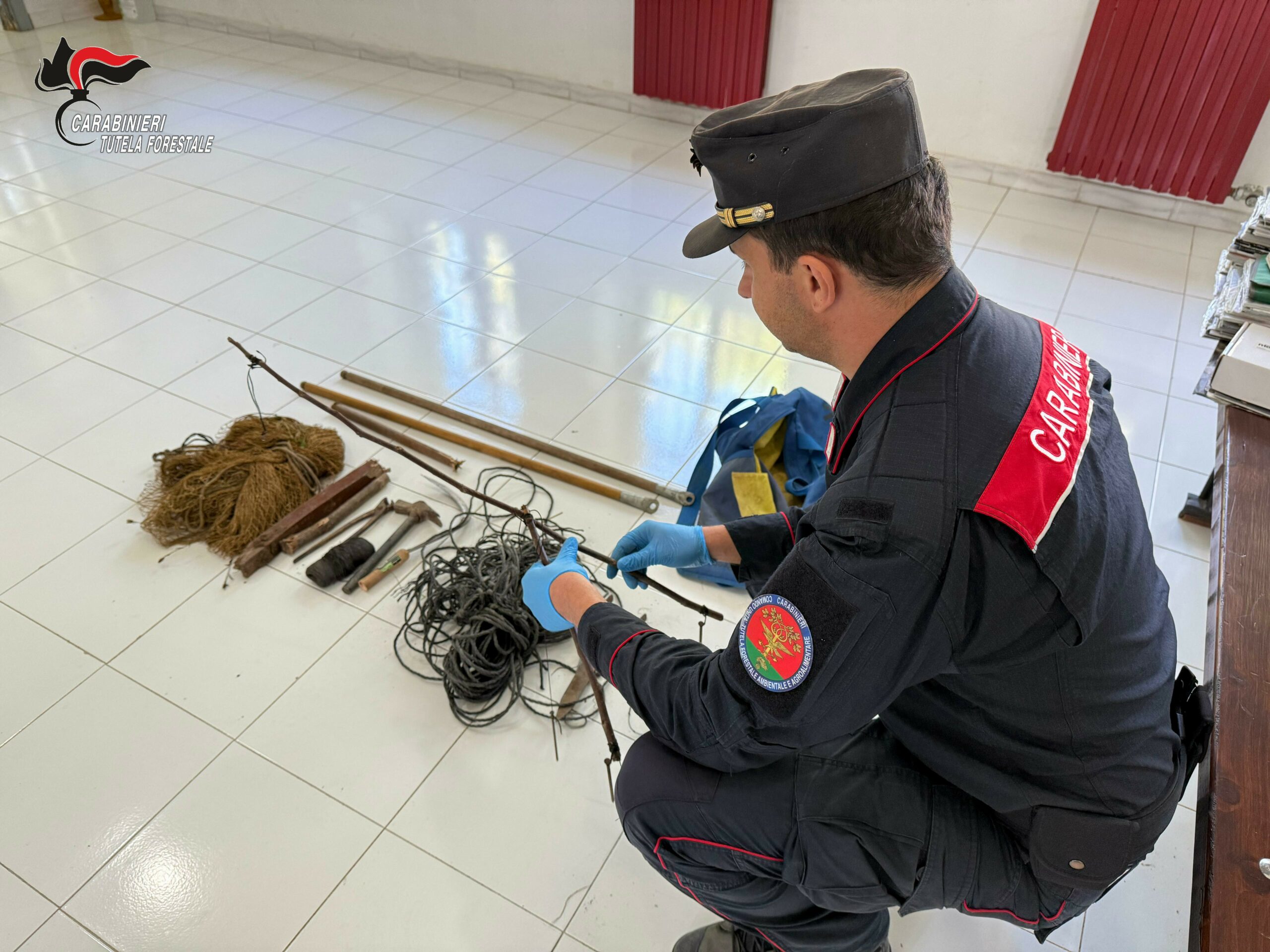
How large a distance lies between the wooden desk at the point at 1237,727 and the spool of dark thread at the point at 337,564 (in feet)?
6.58

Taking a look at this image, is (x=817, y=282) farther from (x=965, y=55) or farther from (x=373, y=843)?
(x=965, y=55)

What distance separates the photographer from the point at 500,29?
5.84 meters

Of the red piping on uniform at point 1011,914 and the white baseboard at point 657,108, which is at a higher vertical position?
the red piping on uniform at point 1011,914

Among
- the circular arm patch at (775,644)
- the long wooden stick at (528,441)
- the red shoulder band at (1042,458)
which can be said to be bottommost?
the long wooden stick at (528,441)

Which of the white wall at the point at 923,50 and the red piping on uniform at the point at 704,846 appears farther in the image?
the white wall at the point at 923,50

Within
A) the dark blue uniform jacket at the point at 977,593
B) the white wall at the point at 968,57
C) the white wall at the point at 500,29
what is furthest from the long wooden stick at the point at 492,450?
the white wall at the point at 500,29

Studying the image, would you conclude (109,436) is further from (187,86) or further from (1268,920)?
(187,86)

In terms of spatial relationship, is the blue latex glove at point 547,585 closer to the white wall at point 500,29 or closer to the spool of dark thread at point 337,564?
the spool of dark thread at point 337,564

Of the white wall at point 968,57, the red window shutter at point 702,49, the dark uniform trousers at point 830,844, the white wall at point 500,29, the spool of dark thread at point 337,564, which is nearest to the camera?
the dark uniform trousers at point 830,844

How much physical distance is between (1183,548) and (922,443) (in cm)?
197

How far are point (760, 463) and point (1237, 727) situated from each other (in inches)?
53.7

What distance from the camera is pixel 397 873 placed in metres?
1.74

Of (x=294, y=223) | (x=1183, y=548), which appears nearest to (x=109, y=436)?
(x=294, y=223)

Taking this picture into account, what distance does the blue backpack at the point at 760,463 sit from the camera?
7.89 ft
